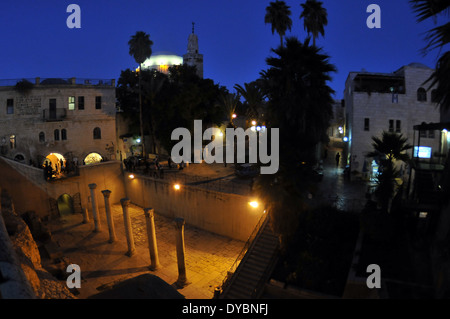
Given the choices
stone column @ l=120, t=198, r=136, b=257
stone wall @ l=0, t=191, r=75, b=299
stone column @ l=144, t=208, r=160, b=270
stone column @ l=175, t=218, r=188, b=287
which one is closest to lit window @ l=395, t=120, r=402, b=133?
stone column @ l=175, t=218, r=188, b=287

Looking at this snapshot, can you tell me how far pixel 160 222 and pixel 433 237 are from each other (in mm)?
20185

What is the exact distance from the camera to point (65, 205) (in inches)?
1224

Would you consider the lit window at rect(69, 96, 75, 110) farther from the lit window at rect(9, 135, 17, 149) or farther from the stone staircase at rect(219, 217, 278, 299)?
the stone staircase at rect(219, 217, 278, 299)

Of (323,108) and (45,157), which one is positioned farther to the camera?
(45,157)

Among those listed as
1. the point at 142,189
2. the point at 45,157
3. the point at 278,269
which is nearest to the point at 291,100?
the point at 278,269

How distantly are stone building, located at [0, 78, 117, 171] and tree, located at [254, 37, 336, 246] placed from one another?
24975 mm

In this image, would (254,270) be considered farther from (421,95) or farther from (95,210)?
(421,95)

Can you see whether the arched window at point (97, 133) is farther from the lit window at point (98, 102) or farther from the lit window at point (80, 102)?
the lit window at point (80, 102)

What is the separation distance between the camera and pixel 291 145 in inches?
573

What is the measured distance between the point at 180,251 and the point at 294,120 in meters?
9.87

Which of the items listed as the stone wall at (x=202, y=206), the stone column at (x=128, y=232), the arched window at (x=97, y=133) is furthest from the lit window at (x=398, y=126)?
the arched window at (x=97, y=133)

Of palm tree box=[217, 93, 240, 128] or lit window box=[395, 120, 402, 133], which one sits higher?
palm tree box=[217, 93, 240, 128]

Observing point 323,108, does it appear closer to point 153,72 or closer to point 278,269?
point 278,269

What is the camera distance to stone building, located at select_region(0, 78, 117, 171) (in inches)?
1201
